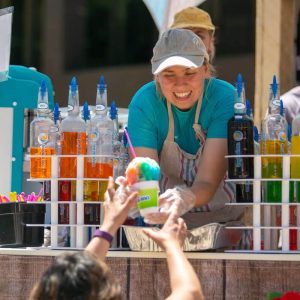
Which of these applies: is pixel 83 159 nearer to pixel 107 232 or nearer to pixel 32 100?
pixel 107 232

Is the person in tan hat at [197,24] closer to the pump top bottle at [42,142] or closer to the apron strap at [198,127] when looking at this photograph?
the apron strap at [198,127]

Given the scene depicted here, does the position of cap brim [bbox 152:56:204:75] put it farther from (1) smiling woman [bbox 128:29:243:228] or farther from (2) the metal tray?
(2) the metal tray

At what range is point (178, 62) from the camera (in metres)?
3.54

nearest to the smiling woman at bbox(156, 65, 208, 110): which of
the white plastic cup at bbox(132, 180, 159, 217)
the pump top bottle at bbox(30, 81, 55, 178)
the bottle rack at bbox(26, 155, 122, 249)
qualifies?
the bottle rack at bbox(26, 155, 122, 249)

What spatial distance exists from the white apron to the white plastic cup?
20.7 inches

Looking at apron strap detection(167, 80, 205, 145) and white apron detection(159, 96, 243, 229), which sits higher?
apron strap detection(167, 80, 205, 145)

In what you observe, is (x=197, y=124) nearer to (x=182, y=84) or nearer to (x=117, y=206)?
(x=182, y=84)

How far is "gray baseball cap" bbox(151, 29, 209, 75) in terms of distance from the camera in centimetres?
358

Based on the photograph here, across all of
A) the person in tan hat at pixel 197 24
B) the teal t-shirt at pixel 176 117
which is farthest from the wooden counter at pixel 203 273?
the person in tan hat at pixel 197 24

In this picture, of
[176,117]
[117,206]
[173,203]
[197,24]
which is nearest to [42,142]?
[176,117]

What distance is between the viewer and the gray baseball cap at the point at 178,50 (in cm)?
358

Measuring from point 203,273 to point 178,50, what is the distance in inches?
32.3

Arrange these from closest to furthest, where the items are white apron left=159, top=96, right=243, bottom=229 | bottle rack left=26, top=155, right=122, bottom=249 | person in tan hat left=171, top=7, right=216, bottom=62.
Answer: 1. bottle rack left=26, top=155, right=122, bottom=249
2. white apron left=159, top=96, right=243, bottom=229
3. person in tan hat left=171, top=7, right=216, bottom=62

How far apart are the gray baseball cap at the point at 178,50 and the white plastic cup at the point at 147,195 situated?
23.7 inches
